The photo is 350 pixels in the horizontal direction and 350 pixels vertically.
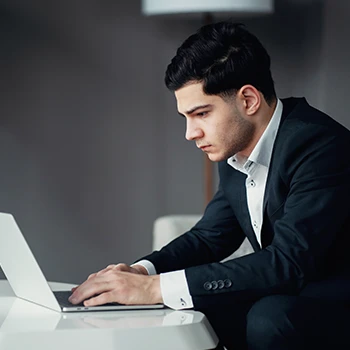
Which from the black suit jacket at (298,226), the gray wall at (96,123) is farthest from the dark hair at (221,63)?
the gray wall at (96,123)

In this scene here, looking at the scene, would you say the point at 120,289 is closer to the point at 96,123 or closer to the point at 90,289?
the point at 90,289

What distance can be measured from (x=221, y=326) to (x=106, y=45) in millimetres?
2131

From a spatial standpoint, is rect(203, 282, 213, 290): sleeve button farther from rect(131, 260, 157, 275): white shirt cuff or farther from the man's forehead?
the man's forehead

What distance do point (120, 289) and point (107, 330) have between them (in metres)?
0.17

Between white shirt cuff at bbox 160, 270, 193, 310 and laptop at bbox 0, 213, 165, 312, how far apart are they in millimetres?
24

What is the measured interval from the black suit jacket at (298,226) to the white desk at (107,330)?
14cm

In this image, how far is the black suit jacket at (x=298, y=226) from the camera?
1.67m

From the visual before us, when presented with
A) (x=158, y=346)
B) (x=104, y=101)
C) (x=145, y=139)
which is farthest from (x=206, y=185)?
(x=158, y=346)

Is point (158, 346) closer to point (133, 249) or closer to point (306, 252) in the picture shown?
point (306, 252)

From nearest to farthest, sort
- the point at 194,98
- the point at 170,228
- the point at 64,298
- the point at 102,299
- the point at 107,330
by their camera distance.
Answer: the point at 107,330 → the point at 102,299 → the point at 64,298 → the point at 194,98 → the point at 170,228

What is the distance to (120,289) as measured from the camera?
1.61 m

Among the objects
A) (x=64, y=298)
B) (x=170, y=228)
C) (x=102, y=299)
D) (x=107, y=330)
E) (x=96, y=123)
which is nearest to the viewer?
(x=107, y=330)

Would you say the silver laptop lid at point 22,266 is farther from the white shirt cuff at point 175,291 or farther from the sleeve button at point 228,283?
the sleeve button at point 228,283

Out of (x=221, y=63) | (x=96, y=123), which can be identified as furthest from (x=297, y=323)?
(x=96, y=123)
